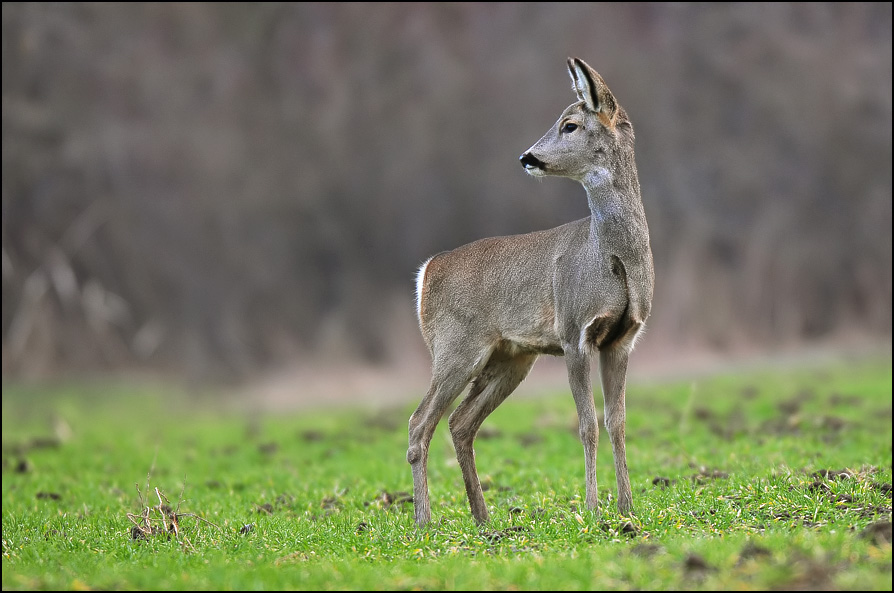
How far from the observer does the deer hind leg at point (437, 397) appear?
7.93 m

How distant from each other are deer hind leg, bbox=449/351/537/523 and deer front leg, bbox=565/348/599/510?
754mm

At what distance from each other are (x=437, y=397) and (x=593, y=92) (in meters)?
2.43

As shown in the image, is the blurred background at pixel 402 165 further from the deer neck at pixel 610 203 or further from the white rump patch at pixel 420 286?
the deer neck at pixel 610 203

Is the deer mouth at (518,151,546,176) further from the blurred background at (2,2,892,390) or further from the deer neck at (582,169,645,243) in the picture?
the blurred background at (2,2,892,390)

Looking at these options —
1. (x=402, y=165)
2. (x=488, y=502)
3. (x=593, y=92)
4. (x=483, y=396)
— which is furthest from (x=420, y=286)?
(x=402, y=165)

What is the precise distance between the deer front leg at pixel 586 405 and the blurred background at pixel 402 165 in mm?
14760

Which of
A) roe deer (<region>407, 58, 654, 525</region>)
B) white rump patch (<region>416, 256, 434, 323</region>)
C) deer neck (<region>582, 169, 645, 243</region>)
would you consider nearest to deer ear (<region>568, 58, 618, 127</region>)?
roe deer (<region>407, 58, 654, 525</region>)

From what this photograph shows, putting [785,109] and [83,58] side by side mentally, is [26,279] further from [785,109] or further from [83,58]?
[785,109]

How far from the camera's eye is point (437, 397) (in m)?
8.04

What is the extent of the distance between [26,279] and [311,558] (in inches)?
651

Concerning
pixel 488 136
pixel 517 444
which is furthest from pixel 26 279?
pixel 517 444

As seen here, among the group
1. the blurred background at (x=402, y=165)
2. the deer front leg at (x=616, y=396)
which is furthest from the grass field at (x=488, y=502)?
the blurred background at (x=402, y=165)

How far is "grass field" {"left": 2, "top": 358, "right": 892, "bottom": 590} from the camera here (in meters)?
5.57

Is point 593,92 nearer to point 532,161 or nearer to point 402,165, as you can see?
point 532,161
